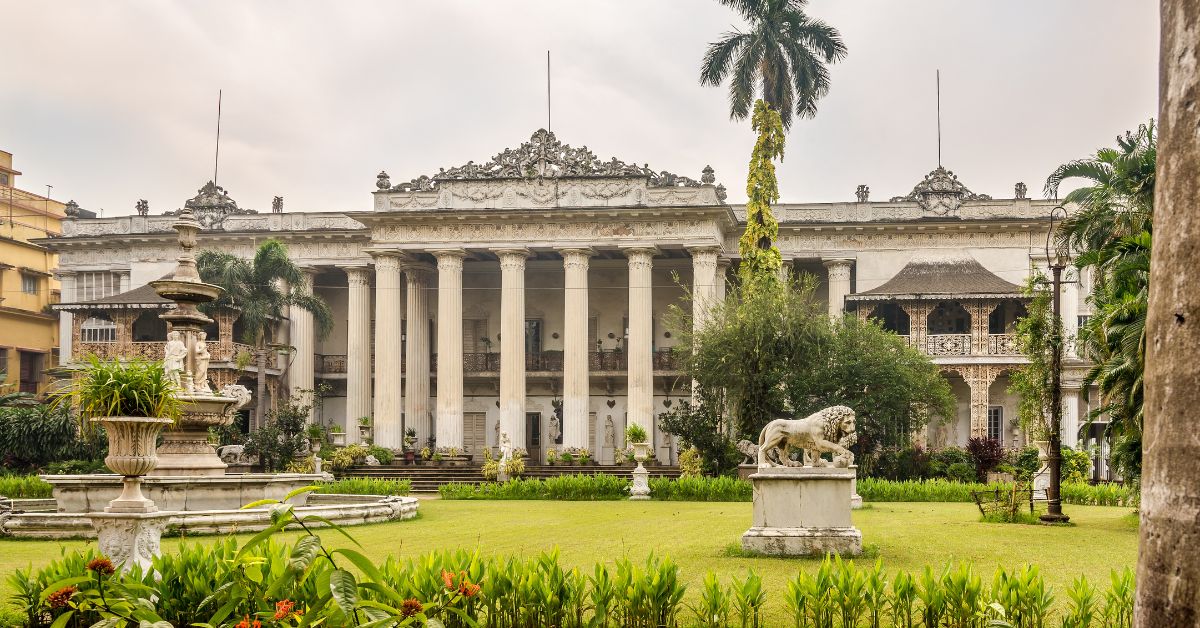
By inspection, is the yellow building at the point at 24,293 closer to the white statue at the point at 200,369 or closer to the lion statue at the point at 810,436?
the white statue at the point at 200,369

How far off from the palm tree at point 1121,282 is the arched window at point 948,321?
53.7ft

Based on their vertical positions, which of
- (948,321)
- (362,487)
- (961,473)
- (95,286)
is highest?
(95,286)

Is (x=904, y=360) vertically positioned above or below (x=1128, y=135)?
below

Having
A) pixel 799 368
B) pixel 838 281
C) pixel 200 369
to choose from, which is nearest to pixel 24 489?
pixel 200 369

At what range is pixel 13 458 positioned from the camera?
3203 centimetres

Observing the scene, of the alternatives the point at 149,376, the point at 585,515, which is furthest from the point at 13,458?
the point at 149,376

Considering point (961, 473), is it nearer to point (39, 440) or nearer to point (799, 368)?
point (799, 368)

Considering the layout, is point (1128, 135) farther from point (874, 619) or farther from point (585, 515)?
point (874, 619)

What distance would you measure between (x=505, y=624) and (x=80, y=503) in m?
11.2

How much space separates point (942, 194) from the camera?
4075 cm

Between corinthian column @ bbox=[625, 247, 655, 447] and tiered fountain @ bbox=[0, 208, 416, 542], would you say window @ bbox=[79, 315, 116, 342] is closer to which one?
corinthian column @ bbox=[625, 247, 655, 447]

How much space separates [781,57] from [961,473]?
1369 cm

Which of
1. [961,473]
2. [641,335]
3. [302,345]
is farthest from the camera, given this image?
[302,345]

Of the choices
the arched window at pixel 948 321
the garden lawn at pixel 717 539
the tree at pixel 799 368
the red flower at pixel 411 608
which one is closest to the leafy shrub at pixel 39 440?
the garden lawn at pixel 717 539
